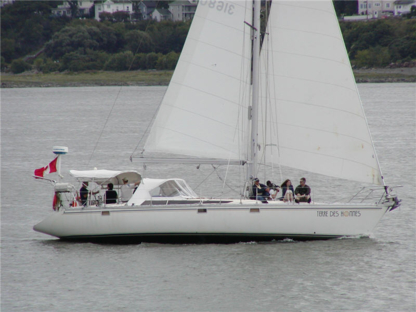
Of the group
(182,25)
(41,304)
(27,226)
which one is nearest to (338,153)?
(41,304)

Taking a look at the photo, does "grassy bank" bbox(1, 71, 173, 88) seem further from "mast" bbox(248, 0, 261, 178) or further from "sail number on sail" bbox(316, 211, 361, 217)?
"sail number on sail" bbox(316, 211, 361, 217)

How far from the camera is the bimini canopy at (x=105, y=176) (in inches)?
Answer: 1054

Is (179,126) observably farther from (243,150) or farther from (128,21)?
(128,21)

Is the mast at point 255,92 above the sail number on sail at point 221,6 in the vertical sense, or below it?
below

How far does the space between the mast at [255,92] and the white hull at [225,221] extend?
166 cm

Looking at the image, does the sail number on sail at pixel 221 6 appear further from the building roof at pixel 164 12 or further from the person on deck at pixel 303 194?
the building roof at pixel 164 12

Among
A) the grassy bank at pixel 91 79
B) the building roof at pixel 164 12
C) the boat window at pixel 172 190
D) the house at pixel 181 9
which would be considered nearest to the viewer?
the boat window at pixel 172 190

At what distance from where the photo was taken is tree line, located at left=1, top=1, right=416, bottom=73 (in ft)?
470

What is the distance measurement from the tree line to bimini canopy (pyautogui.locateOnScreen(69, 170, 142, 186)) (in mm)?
107514

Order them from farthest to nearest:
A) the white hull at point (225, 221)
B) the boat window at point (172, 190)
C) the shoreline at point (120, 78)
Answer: the shoreline at point (120, 78) < the boat window at point (172, 190) < the white hull at point (225, 221)

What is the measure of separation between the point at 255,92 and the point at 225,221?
4.51 metres

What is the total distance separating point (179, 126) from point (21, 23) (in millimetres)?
163613

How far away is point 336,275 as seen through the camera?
76.0 ft

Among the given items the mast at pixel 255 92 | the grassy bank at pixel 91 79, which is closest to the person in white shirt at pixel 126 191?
the mast at pixel 255 92
